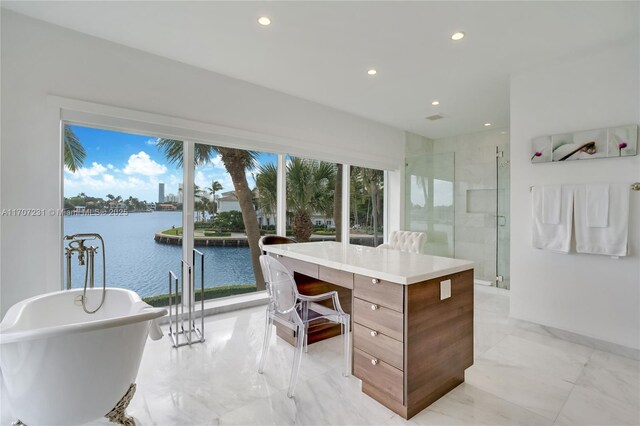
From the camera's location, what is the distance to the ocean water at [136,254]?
281cm

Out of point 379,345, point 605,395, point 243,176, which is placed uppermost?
point 243,176

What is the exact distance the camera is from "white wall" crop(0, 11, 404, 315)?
90.3 inches

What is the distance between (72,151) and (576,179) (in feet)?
15.0

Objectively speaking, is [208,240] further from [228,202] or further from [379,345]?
[379,345]

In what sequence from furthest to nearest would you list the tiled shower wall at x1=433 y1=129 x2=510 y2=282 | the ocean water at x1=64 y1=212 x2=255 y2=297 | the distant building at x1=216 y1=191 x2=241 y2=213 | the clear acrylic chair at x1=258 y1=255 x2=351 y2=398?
1. the tiled shower wall at x1=433 y1=129 x2=510 y2=282
2. the distant building at x1=216 y1=191 x2=241 y2=213
3. the ocean water at x1=64 y1=212 x2=255 y2=297
4. the clear acrylic chair at x1=258 y1=255 x2=351 y2=398

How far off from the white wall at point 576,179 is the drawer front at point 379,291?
2.16 m

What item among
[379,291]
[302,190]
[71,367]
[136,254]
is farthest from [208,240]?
[379,291]

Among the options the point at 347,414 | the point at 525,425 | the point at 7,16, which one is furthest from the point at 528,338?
the point at 7,16

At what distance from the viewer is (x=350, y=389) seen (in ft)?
6.52

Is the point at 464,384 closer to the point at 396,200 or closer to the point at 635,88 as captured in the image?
the point at 635,88

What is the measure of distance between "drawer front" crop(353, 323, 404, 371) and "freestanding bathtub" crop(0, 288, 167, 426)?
3.83 ft

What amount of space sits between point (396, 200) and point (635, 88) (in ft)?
10.9

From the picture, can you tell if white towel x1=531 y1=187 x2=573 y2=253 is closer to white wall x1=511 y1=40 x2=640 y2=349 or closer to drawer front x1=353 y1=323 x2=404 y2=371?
white wall x1=511 y1=40 x2=640 y2=349

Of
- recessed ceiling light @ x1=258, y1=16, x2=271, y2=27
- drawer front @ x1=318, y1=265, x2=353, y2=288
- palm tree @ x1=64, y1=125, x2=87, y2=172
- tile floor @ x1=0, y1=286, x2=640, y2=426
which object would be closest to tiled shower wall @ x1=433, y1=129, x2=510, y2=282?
tile floor @ x1=0, y1=286, x2=640, y2=426
